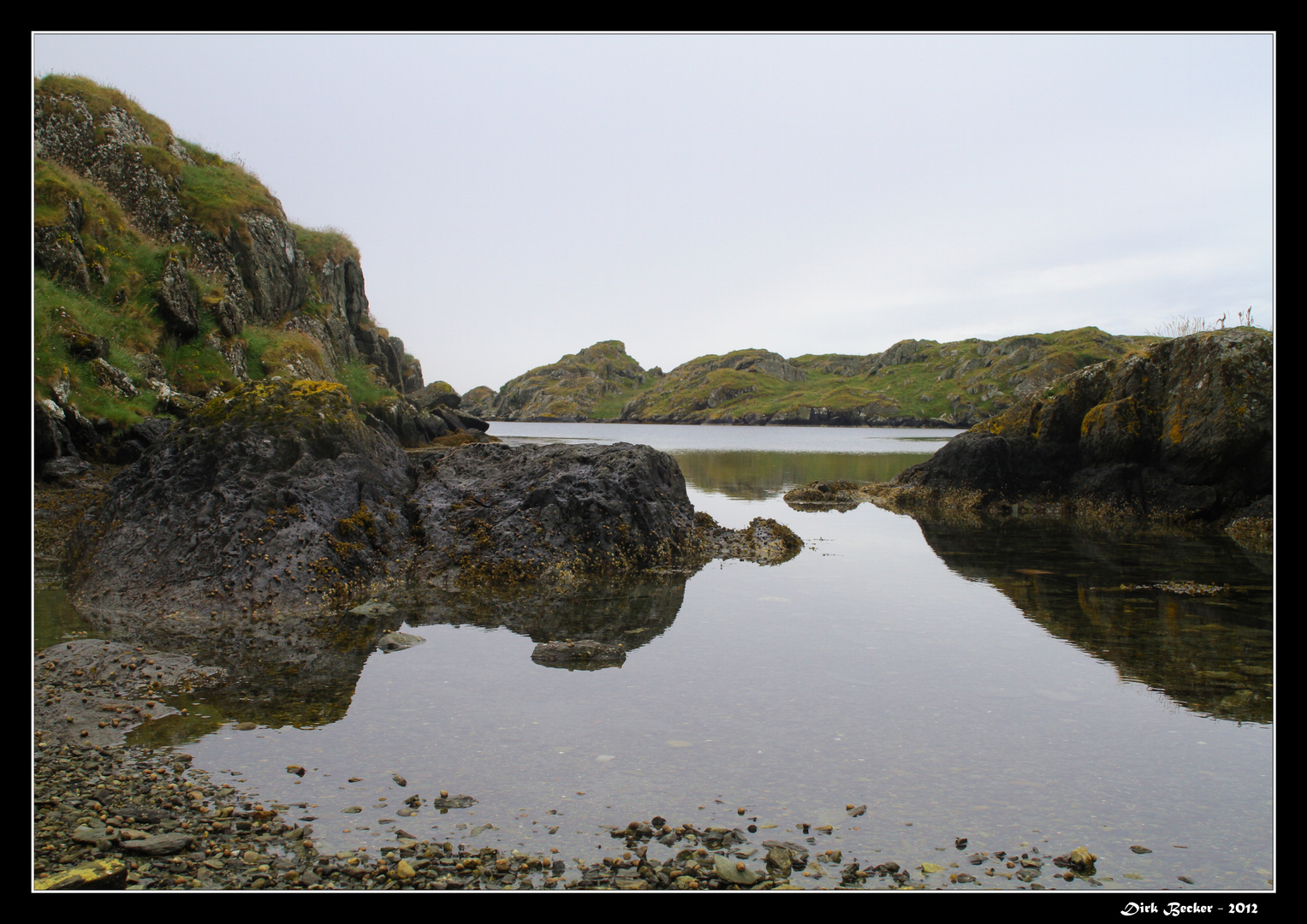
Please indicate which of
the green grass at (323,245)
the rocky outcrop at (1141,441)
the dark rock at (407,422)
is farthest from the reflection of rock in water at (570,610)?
the green grass at (323,245)

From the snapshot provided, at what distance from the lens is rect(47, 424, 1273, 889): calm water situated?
7082 mm

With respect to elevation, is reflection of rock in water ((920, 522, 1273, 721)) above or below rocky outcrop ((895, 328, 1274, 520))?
below

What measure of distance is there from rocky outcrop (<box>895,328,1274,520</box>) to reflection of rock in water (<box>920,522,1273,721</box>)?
3.47 metres

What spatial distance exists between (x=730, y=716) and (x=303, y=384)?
1469 cm

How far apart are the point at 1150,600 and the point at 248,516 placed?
19.9 meters

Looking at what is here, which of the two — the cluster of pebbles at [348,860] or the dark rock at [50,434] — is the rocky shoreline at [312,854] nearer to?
the cluster of pebbles at [348,860]

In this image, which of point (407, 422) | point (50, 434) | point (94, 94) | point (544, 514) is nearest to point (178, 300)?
point (50, 434)

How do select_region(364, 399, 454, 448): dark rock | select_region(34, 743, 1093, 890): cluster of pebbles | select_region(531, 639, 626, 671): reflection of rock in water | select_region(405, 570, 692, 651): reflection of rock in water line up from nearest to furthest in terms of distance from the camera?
select_region(34, 743, 1093, 890): cluster of pebbles
select_region(531, 639, 626, 671): reflection of rock in water
select_region(405, 570, 692, 651): reflection of rock in water
select_region(364, 399, 454, 448): dark rock

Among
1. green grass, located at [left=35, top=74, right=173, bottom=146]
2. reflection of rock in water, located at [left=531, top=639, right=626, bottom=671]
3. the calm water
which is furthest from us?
green grass, located at [left=35, top=74, right=173, bottom=146]

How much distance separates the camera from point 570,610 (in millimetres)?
15898

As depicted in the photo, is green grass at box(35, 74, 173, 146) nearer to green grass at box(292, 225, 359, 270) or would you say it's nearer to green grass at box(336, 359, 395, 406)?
green grass at box(292, 225, 359, 270)

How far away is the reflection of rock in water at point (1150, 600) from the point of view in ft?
38.0

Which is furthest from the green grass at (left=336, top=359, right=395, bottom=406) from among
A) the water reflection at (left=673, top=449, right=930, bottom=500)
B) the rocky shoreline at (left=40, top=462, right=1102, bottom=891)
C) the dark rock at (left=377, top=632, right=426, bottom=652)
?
the rocky shoreline at (left=40, top=462, right=1102, bottom=891)

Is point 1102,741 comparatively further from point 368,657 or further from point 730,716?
point 368,657
